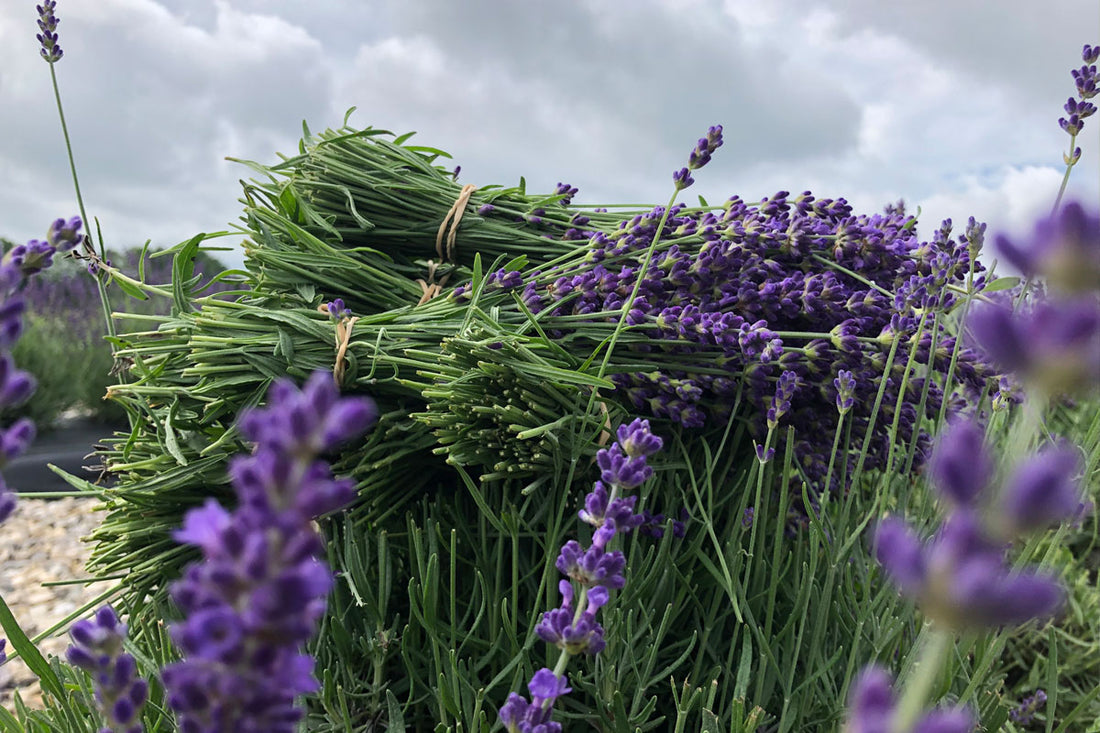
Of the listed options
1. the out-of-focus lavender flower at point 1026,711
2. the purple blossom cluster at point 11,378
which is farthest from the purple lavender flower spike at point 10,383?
the out-of-focus lavender flower at point 1026,711

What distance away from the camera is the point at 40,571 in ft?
10.0

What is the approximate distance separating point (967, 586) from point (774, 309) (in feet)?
3.67

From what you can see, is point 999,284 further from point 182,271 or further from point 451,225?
point 182,271

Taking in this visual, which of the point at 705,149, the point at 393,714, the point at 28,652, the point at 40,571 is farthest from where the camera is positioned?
the point at 40,571

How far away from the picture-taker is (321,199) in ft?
5.92

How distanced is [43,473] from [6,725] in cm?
418

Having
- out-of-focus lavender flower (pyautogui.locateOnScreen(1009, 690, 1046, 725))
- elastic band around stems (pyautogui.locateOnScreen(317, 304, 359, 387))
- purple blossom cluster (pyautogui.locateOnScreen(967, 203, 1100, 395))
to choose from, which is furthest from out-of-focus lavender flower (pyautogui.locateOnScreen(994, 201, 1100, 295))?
out-of-focus lavender flower (pyautogui.locateOnScreen(1009, 690, 1046, 725))

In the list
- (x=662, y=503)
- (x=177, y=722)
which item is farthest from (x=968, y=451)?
(x=662, y=503)

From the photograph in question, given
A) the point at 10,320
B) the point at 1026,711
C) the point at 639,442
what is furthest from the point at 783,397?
the point at 1026,711

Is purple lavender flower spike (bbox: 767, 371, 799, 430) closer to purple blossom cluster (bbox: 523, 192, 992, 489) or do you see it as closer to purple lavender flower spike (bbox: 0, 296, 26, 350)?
purple blossom cluster (bbox: 523, 192, 992, 489)

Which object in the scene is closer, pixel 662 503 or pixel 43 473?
pixel 662 503

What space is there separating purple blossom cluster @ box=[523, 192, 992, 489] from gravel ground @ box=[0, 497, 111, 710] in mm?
1538

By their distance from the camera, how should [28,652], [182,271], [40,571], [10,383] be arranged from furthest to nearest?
[40,571] → [182,271] → [28,652] → [10,383]

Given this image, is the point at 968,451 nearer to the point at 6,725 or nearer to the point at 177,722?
the point at 177,722
